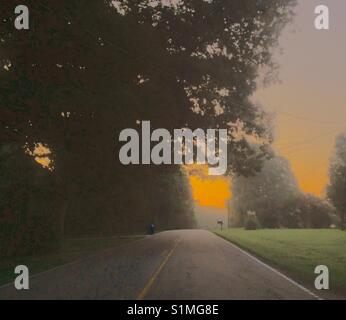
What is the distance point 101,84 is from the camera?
73.0 feet

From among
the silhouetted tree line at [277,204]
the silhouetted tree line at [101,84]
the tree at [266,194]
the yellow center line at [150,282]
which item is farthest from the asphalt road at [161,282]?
the tree at [266,194]

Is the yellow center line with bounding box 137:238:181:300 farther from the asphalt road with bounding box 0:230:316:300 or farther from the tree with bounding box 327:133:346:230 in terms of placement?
the tree with bounding box 327:133:346:230

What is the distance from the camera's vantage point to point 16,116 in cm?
1691

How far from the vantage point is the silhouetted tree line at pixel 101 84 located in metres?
17.6

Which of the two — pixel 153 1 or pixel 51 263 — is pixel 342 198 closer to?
pixel 153 1

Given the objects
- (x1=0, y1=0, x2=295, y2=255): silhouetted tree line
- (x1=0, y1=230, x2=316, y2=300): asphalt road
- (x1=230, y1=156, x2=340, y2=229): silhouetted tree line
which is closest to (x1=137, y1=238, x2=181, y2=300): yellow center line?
(x1=0, y1=230, x2=316, y2=300): asphalt road

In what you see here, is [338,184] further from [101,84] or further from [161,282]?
[161,282]

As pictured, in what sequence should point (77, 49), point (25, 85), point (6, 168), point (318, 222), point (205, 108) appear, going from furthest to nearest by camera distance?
point (318, 222) → point (205, 108) → point (6, 168) → point (77, 49) → point (25, 85)

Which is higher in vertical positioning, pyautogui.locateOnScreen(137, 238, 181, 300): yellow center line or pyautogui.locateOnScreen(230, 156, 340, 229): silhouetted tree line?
pyautogui.locateOnScreen(137, 238, 181, 300): yellow center line

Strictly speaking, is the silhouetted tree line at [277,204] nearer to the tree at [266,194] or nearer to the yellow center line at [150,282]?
the tree at [266,194]

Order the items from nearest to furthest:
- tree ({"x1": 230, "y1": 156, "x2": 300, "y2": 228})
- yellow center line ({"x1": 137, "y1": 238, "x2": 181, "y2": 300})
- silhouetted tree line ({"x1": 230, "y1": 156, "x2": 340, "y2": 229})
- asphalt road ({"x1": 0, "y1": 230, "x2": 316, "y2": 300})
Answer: yellow center line ({"x1": 137, "y1": 238, "x2": 181, "y2": 300})
asphalt road ({"x1": 0, "y1": 230, "x2": 316, "y2": 300})
silhouetted tree line ({"x1": 230, "y1": 156, "x2": 340, "y2": 229})
tree ({"x1": 230, "y1": 156, "x2": 300, "y2": 228})

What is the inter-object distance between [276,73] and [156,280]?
21.0m

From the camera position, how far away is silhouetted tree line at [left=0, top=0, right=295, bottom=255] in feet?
57.6
